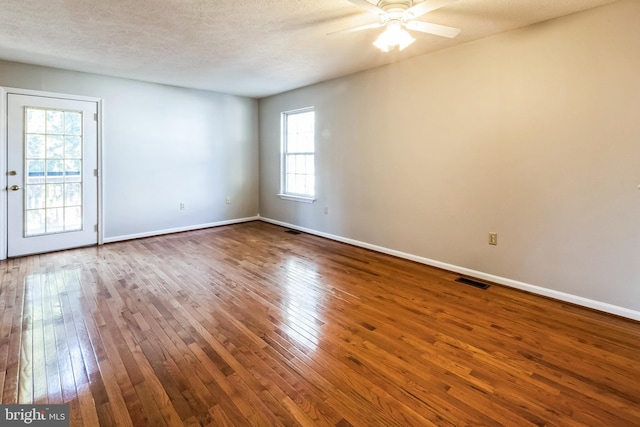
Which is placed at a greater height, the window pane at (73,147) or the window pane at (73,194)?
the window pane at (73,147)

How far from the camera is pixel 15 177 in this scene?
4.16m

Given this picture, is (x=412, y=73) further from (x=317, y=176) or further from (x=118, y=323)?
(x=118, y=323)

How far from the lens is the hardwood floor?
1.66 metres

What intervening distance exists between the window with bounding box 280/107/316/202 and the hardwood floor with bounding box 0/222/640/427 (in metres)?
2.32

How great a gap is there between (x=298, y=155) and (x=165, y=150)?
2.19 m

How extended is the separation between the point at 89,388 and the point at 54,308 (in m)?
1.37

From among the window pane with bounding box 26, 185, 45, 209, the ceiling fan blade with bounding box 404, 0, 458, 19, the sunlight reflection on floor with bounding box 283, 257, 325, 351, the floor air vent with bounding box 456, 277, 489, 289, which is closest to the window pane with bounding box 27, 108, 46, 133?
the window pane with bounding box 26, 185, 45, 209

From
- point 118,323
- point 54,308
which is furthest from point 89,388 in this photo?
point 54,308

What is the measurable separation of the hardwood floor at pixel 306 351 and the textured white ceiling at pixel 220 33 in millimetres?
2429

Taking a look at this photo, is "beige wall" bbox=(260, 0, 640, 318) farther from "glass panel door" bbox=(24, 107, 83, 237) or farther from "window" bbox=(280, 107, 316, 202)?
"glass panel door" bbox=(24, 107, 83, 237)

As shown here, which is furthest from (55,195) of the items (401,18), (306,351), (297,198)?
(401,18)

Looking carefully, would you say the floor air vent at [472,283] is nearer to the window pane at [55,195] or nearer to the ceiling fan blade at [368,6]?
the ceiling fan blade at [368,6]

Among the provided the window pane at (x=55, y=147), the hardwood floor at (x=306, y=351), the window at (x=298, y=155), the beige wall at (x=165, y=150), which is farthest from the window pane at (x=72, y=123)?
the window at (x=298, y=155)

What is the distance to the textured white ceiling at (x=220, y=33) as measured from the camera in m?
2.64
